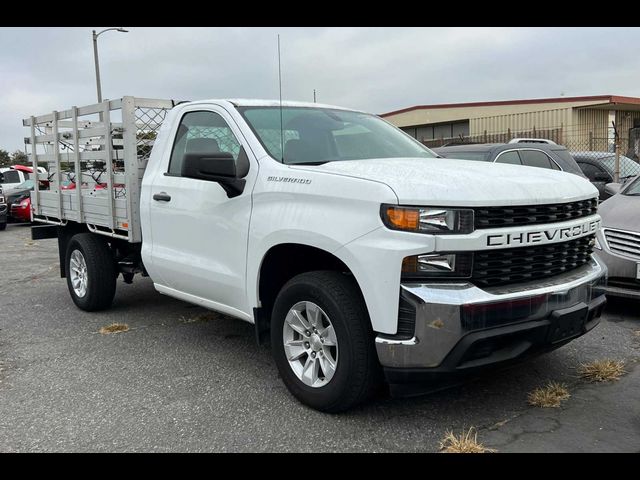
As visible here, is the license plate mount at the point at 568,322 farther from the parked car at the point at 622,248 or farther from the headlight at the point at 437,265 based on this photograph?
the parked car at the point at 622,248

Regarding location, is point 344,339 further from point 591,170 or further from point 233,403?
point 591,170

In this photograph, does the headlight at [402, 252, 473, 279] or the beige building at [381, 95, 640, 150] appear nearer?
the headlight at [402, 252, 473, 279]

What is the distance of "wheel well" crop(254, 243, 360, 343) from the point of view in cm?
366

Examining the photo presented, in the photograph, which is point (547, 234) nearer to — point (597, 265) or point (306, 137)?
point (597, 265)

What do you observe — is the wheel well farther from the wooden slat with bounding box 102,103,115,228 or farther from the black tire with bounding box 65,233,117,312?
the black tire with bounding box 65,233,117,312

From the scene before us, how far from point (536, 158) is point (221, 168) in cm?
575

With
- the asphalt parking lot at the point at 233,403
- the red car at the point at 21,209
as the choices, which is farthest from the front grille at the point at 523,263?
the red car at the point at 21,209

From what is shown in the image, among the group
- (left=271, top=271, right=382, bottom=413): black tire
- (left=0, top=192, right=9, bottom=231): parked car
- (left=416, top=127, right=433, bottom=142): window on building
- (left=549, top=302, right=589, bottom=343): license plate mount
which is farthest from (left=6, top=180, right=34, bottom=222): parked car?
(left=416, top=127, right=433, bottom=142): window on building

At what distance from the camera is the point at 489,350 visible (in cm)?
305

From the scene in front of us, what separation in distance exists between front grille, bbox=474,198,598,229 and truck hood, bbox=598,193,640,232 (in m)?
2.16

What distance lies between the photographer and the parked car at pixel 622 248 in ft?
17.3

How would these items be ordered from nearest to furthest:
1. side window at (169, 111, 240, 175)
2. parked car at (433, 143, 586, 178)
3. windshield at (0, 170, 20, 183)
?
side window at (169, 111, 240, 175) → parked car at (433, 143, 586, 178) → windshield at (0, 170, 20, 183)

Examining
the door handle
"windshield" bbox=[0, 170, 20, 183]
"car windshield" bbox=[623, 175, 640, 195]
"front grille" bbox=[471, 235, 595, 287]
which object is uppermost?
"windshield" bbox=[0, 170, 20, 183]

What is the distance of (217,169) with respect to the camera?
12.5ft
